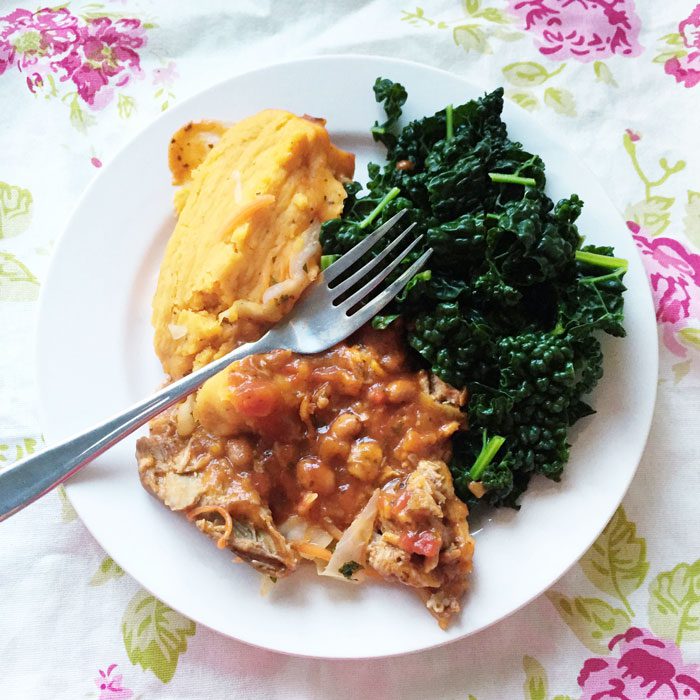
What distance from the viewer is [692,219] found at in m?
4.48

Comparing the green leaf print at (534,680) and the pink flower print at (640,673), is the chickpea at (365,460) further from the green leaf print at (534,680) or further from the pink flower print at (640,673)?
the pink flower print at (640,673)

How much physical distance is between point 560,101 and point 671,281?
4.32 feet

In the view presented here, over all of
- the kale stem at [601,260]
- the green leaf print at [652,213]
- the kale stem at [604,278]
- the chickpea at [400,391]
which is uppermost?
the kale stem at [601,260]

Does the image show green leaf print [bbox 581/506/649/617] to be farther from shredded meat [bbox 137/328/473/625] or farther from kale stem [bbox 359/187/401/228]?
kale stem [bbox 359/187/401/228]

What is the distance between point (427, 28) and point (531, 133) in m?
1.27

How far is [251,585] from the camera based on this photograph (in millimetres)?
3658

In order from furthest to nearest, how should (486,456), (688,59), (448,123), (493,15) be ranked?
(493,15) < (688,59) < (448,123) < (486,456)

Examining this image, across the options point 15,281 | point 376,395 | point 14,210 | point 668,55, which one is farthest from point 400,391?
point 668,55

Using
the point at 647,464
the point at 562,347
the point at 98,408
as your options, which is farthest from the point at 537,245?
the point at 98,408

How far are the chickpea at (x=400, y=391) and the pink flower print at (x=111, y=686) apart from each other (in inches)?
81.8

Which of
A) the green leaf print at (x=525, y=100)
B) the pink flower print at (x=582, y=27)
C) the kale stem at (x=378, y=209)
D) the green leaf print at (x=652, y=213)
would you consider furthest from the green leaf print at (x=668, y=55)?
the kale stem at (x=378, y=209)

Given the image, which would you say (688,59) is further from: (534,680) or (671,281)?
(534,680)

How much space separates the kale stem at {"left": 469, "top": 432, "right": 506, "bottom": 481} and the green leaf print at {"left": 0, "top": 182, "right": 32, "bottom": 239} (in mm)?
3056

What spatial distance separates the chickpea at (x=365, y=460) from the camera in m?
3.55
